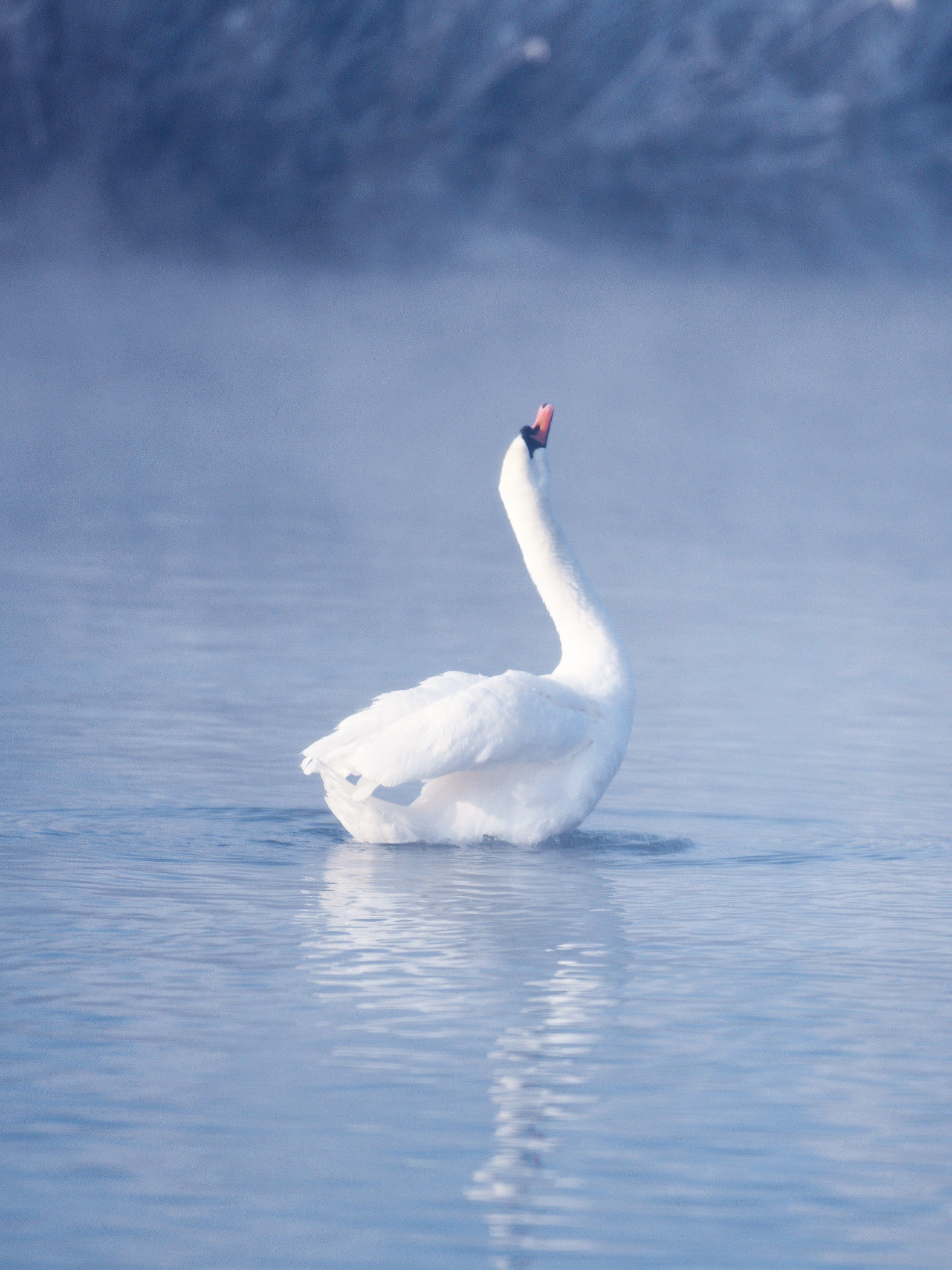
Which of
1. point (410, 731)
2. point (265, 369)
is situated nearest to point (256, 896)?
point (410, 731)

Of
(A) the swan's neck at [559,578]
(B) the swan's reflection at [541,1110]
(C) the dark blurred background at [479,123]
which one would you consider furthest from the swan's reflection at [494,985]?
(C) the dark blurred background at [479,123]

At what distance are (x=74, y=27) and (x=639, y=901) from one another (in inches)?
4103

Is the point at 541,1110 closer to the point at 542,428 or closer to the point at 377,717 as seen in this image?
the point at 377,717

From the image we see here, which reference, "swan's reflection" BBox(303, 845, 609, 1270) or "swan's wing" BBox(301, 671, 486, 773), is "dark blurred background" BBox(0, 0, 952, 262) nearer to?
"swan's wing" BBox(301, 671, 486, 773)

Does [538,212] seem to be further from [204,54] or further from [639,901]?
[639,901]

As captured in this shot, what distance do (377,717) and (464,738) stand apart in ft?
0.83

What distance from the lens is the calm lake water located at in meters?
3.74

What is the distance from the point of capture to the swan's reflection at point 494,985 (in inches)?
150

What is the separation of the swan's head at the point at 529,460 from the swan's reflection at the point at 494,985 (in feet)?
3.67

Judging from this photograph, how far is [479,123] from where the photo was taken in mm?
104750

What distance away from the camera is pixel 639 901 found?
5.79 meters

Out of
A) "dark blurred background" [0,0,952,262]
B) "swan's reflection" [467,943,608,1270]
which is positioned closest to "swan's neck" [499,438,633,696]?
"swan's reflection" [467,943,608,1270]

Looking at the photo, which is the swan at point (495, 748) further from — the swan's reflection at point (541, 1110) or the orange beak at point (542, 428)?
the swan's reflection at point (541, 1110)

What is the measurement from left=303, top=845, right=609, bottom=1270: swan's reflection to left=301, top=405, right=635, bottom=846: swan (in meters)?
0.10
